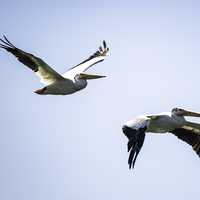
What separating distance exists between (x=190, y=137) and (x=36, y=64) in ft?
→ 14.5

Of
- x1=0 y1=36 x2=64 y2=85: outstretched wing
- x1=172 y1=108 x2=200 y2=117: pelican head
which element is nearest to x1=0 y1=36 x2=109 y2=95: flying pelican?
x1=0 y1=36 x2=64 y2=85: outstretched wing

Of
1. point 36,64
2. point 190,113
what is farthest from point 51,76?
point 190,113

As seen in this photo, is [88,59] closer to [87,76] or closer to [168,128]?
[87,76]

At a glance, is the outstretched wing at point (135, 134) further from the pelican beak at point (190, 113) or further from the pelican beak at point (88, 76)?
the pelican beak at point (88, 76)

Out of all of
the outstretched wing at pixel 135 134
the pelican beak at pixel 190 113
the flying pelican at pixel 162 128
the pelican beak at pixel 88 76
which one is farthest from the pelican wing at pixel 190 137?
the pelican beak at pixel 88 76

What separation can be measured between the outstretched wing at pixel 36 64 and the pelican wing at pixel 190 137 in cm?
350

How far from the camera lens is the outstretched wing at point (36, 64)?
2144cm

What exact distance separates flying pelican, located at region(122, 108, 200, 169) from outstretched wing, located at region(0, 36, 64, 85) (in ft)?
11.4

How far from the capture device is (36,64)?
22.0 m

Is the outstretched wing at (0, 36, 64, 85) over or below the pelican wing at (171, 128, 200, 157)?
over

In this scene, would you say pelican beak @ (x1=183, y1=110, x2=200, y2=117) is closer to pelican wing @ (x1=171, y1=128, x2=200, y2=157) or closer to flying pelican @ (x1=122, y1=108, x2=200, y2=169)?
Result: flying pelican @ (x1=122, y1=108, x2=200, y2=169)

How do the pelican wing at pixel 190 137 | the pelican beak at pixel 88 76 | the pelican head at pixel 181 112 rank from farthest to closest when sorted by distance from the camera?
the pelican beak at pixel 88 76 < the pelican wing at pixel 190 137 < the pelican head at pixel 181 112

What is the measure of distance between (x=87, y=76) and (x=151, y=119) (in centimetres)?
457

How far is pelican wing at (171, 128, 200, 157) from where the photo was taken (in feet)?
69.0
